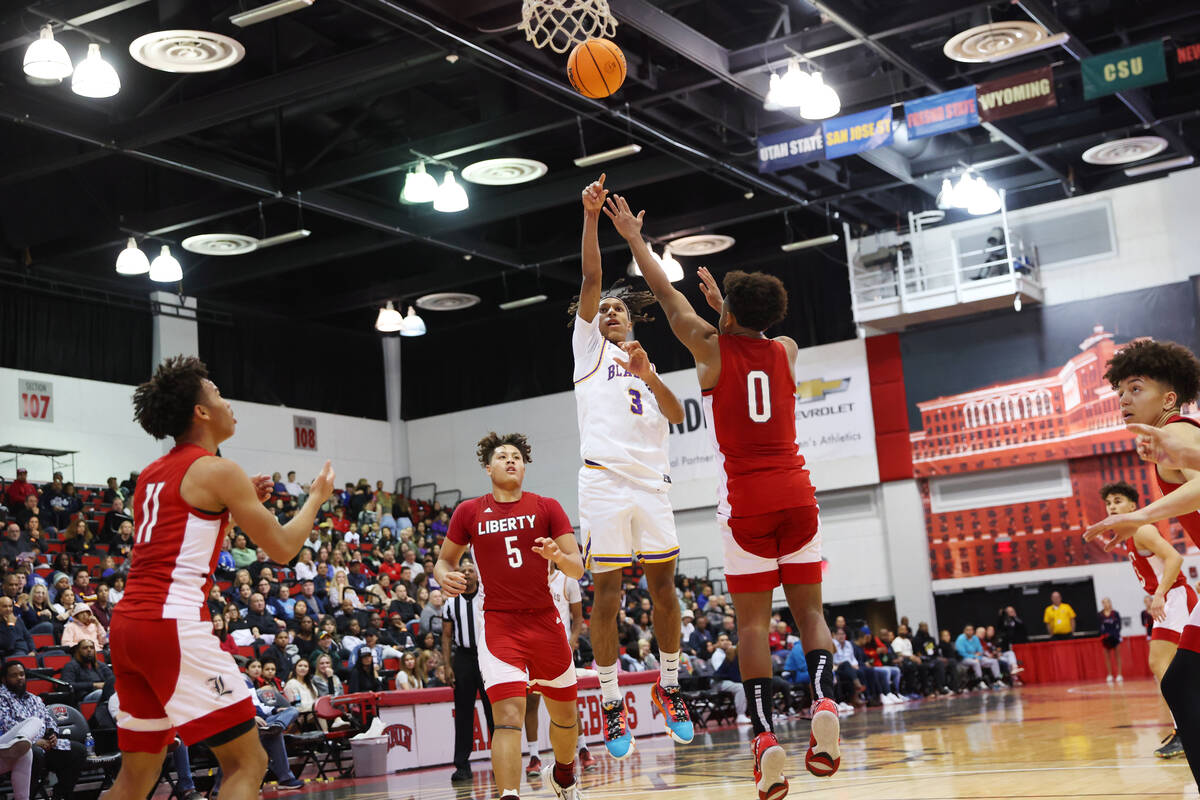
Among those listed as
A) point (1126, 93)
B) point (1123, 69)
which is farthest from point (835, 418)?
point (1123, 69)

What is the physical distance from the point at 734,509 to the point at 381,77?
47.5 feet

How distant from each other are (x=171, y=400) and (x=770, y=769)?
114 inches

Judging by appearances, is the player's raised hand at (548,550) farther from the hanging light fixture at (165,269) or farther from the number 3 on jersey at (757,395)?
the hanging light fixture at (165,269)

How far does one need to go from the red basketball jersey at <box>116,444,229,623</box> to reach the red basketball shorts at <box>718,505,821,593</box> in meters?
2.37

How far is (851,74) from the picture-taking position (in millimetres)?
20891

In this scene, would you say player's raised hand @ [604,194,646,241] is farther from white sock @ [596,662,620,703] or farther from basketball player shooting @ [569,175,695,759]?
white sock @ [596,662,620,703]

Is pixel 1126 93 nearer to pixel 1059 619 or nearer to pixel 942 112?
pixel 942 112

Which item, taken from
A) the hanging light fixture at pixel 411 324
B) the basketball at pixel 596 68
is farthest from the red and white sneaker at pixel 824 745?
the hanging light fixture at pixel 411 324

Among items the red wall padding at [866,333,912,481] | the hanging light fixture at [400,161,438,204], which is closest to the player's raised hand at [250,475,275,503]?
the hanging light fixture at [400,161,438,204]

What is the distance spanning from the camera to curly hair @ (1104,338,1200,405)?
4.52 meters

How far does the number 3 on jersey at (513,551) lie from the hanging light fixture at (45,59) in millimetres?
9145

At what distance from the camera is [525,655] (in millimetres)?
6523

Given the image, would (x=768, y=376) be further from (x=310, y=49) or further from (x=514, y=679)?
(x=310, y=49)

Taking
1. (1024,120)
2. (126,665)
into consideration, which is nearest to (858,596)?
(1024,120)
